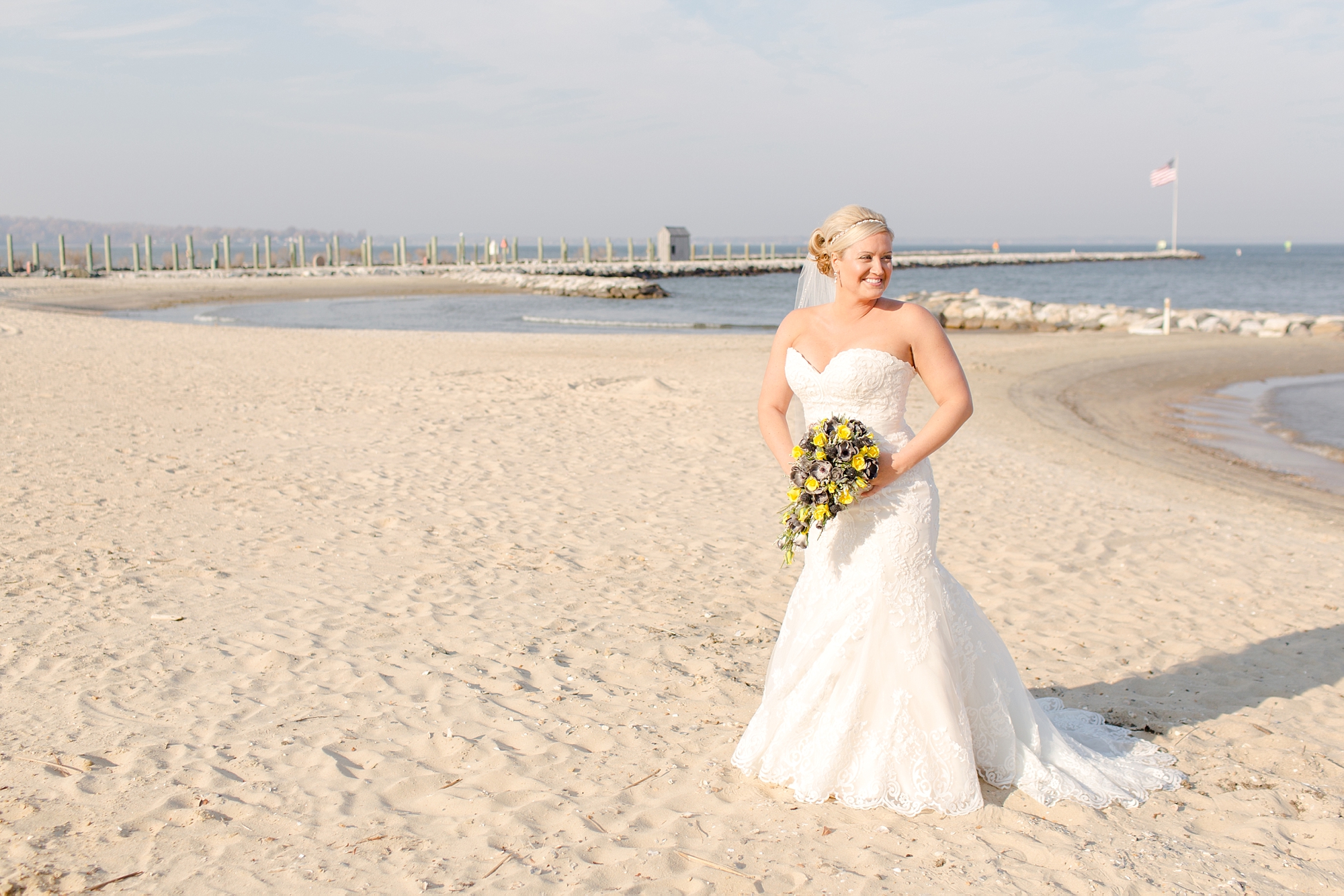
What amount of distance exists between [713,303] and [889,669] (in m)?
37.6

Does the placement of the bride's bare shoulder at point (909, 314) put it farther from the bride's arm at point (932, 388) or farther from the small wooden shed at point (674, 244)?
the small wooden shed at point (674, 244)

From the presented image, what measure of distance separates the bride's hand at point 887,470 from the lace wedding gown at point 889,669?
0.07m

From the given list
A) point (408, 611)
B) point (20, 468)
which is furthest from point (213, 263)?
point (408, 611)

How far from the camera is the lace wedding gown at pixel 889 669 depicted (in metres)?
3.33

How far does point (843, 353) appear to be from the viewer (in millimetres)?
3344

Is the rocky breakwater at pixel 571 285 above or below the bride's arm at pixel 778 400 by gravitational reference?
above

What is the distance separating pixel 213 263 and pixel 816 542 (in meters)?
59.3

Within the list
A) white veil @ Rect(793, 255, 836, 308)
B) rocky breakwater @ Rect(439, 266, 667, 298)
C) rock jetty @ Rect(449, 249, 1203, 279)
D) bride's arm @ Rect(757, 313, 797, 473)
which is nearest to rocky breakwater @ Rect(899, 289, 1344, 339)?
rocky breakwater @ Rect(439, 266, 667, 298)

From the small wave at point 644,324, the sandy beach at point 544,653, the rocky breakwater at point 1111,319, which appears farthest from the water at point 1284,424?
the small wave at point 644,324

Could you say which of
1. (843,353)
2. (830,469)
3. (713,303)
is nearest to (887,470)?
(830,469)

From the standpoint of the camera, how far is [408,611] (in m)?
5.33

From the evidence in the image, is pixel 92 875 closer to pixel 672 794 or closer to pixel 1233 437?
pixel 672 794

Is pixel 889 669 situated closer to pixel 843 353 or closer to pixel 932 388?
pixel 932 388

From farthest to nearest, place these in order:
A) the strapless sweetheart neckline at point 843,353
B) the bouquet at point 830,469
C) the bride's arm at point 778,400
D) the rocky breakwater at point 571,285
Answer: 1. the rocky breakwater at point 571,285
2. the bride's arm at point 778,400
3. the strapless sweetheart neckline at point 843,353
4. the bouquet at point 830,469
